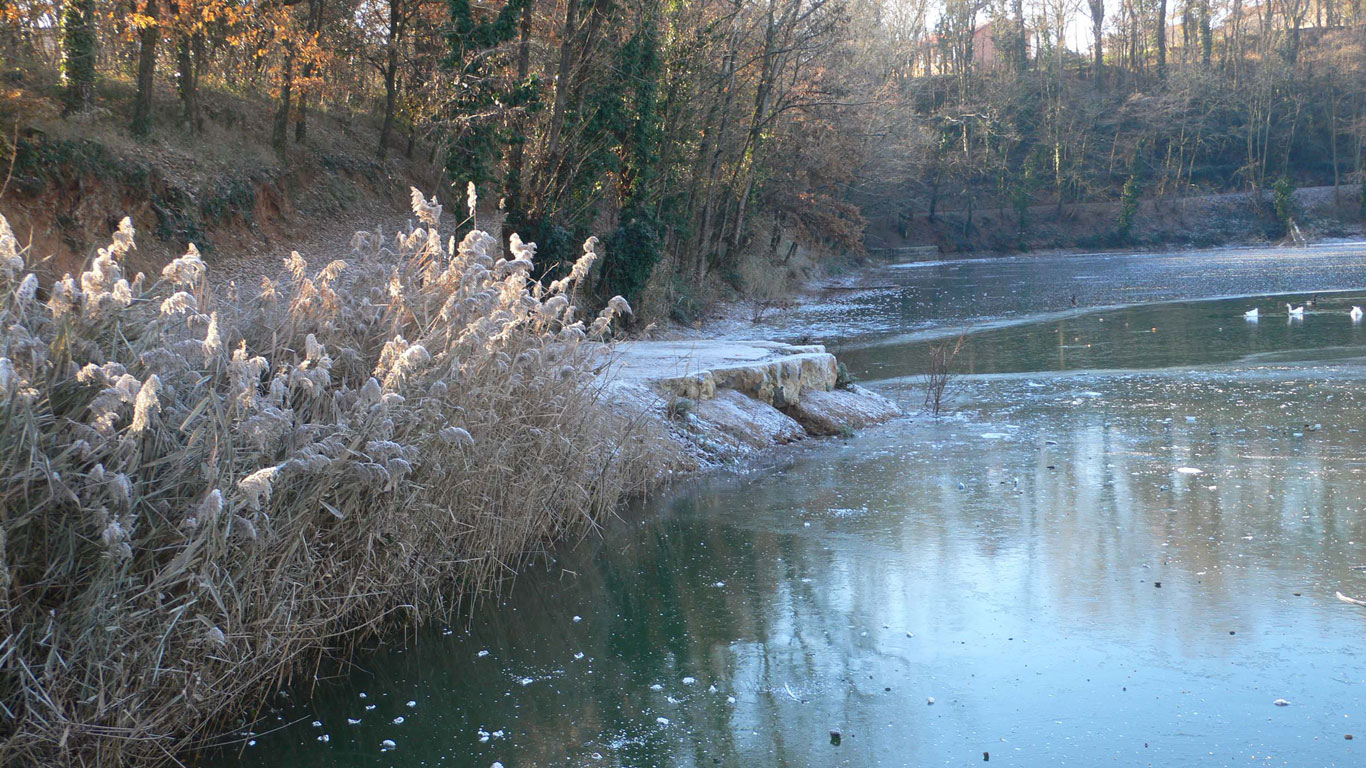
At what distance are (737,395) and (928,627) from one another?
222 inches

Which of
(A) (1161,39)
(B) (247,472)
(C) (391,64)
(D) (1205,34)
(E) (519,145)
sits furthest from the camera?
(D) (1205,34)

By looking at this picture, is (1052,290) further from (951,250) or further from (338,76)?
(951,250)

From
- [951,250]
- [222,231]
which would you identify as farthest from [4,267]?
[951,250]

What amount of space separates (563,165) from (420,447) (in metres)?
13.3

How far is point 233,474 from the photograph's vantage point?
14.4 feet

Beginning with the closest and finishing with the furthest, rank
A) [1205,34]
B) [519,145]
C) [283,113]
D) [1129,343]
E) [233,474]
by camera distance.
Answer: [233,474] < [519,145] < [1129,343] < [283,113] < [1205,34]

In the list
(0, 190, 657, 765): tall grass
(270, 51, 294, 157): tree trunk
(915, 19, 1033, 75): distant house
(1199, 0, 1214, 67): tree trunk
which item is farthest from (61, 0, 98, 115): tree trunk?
(1199, 0, 1214, 67): tree trunk

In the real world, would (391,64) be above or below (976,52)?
below

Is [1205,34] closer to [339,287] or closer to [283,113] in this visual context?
[283,113]

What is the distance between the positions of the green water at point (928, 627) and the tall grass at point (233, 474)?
0.50 m

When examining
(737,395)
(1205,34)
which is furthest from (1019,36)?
(737,395)

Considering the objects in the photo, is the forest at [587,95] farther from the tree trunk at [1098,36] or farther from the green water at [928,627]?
the tree trunk at [1098,36]

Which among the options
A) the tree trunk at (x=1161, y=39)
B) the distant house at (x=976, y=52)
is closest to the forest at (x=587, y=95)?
the distant house at (x=976, y=52)

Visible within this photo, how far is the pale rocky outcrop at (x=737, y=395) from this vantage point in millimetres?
10477
